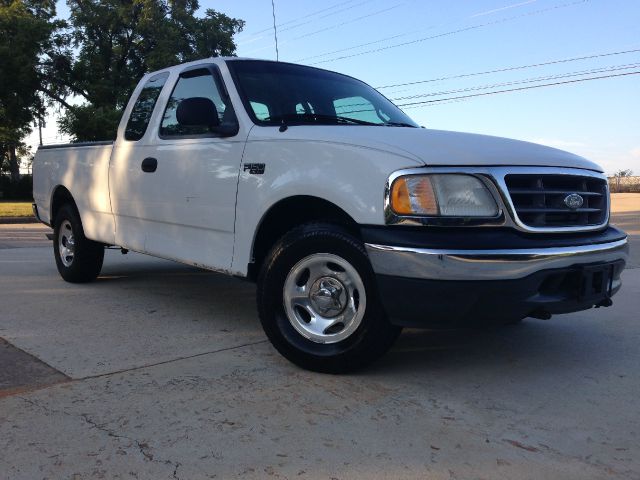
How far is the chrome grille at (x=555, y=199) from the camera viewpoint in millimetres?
3053

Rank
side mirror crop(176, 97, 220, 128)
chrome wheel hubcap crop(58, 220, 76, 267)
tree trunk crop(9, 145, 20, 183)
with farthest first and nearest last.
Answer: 1. tree trunk crop(9, 145, 20, 183)
2. chrome wheel hubcap crop(58, 220, 76, 267)
3. side mirror crop(176, 97, 220, 128)

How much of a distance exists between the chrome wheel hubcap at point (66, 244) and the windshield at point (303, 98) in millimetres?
2960

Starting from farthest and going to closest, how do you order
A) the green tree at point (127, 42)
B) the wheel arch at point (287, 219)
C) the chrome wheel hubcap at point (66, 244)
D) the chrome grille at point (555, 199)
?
1. the green tree at point (127, 42)
2. the chrome wheel hubcap at point (66, 244)
3. the wheel arch at point (287, 219)
4. the chrome grille at point (555, 199)

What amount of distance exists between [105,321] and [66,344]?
0.65m

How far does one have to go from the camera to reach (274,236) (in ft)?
12.6

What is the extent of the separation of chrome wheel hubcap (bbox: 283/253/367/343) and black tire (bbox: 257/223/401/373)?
0.09ft

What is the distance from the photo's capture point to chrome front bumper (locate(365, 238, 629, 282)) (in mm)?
2835

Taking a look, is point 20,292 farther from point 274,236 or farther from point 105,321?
point 274,236

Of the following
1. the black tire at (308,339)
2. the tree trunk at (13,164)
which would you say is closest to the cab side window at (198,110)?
the black tire at (308,339)

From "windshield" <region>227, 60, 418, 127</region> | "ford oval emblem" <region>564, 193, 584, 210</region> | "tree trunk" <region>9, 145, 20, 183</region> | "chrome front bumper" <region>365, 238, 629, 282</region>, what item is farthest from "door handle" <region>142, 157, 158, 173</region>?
"tree trunk" <region>9, 145, 20, 183</region>

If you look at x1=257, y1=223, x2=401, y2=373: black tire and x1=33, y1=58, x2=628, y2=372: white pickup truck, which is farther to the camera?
x1=257, y1=223, x2=401, y2=373: black tire

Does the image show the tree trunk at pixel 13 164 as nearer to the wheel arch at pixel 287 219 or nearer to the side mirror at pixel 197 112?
the side mirror at pixel 197 112

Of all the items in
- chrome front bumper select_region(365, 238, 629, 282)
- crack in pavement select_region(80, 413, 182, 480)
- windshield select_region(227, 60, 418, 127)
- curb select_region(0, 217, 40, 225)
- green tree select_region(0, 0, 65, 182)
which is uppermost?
green tree select_region(0, 0, 65, 182)

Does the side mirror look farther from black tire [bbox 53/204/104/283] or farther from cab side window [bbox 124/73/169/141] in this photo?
black tire [bbox 53/204/104/283]
